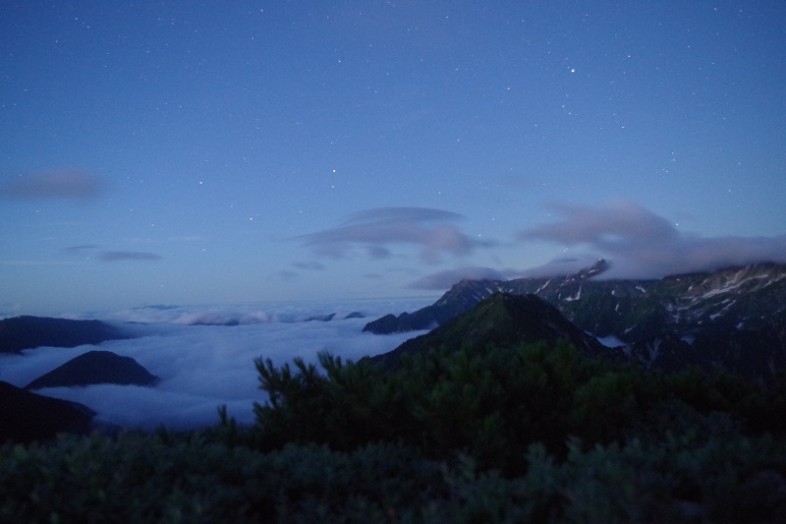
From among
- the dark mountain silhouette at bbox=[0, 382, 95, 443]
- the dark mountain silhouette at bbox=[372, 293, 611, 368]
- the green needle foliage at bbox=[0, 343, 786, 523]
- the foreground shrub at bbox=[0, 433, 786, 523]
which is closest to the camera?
the foreground shrub at bbox=[0, 433, 786, 523]

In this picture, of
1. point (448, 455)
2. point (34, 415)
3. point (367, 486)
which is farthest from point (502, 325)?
point (367, 486)

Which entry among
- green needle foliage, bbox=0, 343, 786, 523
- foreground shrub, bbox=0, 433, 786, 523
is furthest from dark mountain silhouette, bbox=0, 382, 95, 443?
foreground shrub, bbox=0, 433, 786, 523

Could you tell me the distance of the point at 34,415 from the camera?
117 meters

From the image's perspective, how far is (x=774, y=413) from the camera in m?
7.72

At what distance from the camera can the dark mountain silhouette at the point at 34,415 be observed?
108125mm

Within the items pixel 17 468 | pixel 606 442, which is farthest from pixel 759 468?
pixel 17 468

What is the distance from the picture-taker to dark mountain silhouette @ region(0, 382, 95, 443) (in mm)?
108125

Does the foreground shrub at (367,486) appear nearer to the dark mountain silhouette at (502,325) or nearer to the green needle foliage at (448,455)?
the green needle foliage at (448,455)

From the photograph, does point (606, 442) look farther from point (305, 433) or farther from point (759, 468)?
point (305, 433)

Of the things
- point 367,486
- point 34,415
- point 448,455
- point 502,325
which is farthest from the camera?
point 502,325

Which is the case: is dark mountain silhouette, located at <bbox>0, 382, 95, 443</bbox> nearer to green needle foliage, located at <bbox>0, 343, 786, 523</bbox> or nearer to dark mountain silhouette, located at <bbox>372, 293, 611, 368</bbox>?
dark mountain silhouette, located at <bbox>372, 293, 611, 368</bbox>

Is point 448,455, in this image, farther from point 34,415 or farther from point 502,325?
point 502,325

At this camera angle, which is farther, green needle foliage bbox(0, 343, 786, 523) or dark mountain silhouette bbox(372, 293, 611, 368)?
dark mountain silhouette bbox(372, 293, 611, 368)

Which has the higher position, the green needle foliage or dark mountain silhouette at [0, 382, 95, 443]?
the green needle foliage
